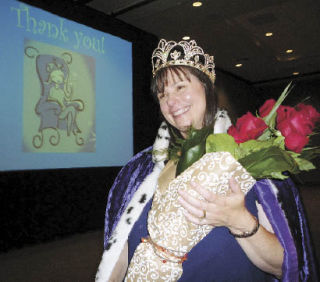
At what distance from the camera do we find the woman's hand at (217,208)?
0.72 m

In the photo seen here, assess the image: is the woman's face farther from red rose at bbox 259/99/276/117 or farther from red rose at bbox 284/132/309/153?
red rose at bbox 284/132/309/153

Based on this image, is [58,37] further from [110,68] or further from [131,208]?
[131,208]

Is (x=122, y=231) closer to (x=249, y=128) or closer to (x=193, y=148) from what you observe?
(x=193, y=148)

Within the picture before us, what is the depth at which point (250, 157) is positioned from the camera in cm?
74

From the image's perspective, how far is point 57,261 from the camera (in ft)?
10.6

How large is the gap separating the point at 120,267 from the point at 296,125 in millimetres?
809

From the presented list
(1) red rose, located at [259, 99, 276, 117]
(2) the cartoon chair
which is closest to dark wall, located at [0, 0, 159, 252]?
(2) the cartoon chair

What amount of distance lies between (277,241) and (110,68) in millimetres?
3730

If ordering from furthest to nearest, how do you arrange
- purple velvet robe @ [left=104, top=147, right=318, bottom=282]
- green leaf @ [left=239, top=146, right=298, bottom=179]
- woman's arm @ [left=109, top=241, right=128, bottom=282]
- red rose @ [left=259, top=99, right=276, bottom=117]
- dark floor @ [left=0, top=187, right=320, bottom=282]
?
1. dark floor @ [left=0, top=187, right=320, bottom=282]
2. woman's arm @ [left=109, top=241, right=128, bottom=282]
3. purple velvet robe @ [left=104, top=147, right=318, bottom=282]
4. red rose @ [left=259, top=99, right=276, bottom=117]
5. green leaf @ [left=239, top=146, right=298, bottom=179]

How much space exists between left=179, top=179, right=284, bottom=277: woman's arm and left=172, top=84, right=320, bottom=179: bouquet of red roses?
8 cm

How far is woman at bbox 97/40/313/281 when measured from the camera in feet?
2.50

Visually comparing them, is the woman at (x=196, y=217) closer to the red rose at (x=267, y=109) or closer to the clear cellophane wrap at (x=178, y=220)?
the clear cellophane wrap at (x=178, y=220)

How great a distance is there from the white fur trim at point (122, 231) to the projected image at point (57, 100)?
261 cm

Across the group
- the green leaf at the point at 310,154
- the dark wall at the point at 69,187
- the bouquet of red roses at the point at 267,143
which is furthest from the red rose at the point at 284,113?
the dark wall at the point at 69,187
